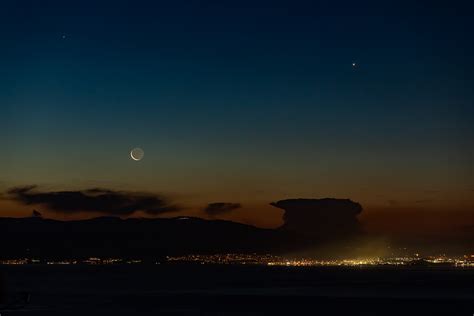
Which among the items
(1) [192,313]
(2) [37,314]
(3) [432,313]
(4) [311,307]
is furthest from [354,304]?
(2) [37,314]

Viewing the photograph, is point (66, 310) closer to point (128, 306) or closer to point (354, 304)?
point (128, 306)

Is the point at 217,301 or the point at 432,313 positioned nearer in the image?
the point at 432,313

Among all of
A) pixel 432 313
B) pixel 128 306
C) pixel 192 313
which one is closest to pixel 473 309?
pixel 432 313

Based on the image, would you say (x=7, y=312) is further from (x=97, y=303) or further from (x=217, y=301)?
(x=217, y=301)

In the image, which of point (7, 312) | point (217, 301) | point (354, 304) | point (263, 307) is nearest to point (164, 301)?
point (217, 301)

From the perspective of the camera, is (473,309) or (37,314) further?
(473,309)

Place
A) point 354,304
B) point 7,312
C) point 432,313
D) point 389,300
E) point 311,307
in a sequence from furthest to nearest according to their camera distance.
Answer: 1. point 389,300
2. point 354,304
3. point 311,307
4. point 432,313
5. point 7,312

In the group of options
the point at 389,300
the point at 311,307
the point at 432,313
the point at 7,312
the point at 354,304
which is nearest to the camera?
the point at 7,312

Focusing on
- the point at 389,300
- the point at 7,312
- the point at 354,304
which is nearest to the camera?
the point at 7,312

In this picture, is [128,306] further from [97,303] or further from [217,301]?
[217,301]
